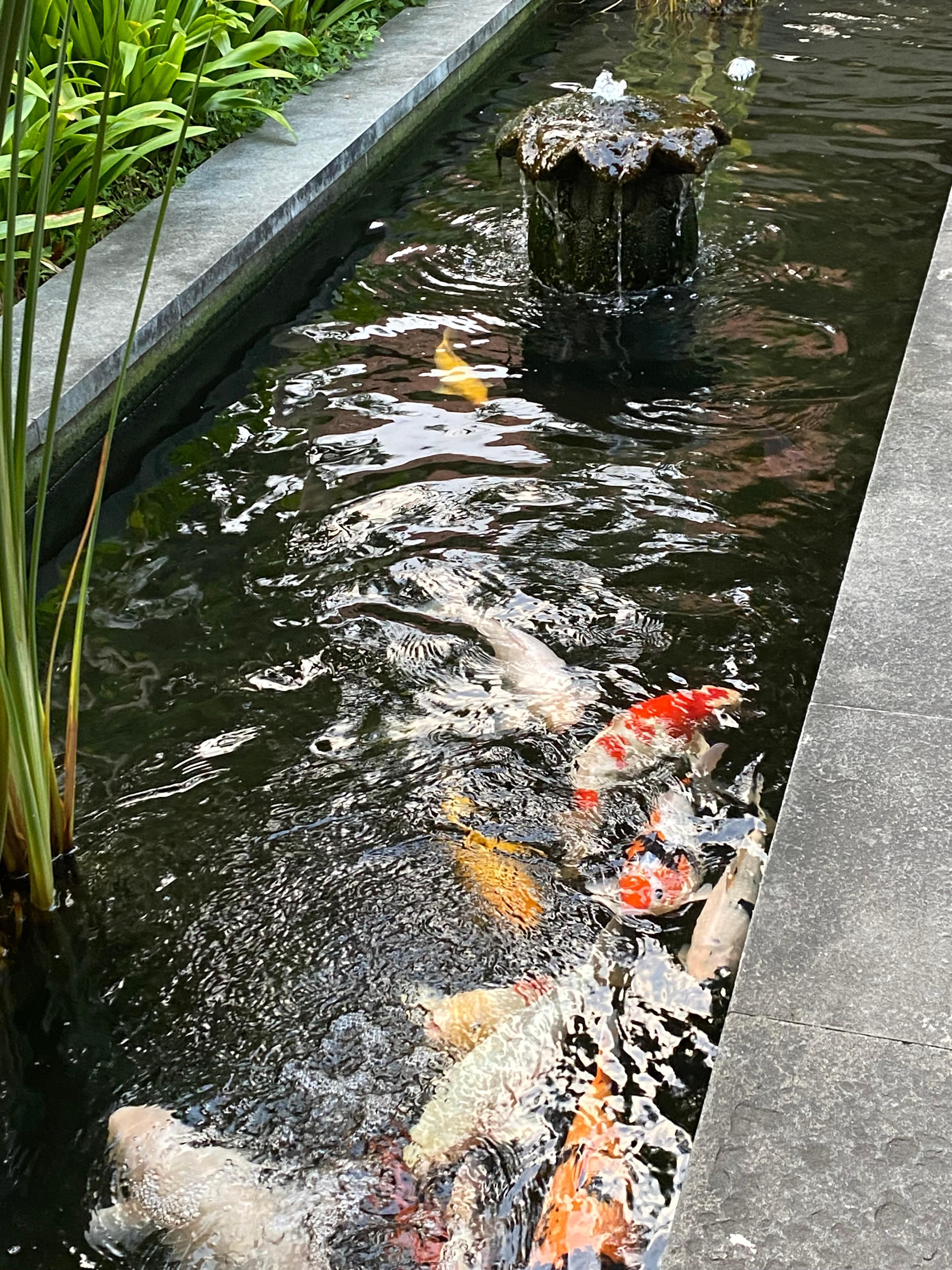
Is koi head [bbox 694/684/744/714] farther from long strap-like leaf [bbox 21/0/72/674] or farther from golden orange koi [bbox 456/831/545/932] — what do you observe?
long strap-like leaf [bbox 21/0/72/674]

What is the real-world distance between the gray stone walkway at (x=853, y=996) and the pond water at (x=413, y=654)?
164 mm

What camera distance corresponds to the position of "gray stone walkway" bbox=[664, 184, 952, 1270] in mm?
1863

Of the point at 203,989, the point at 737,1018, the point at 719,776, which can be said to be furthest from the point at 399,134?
the point at 737,1018

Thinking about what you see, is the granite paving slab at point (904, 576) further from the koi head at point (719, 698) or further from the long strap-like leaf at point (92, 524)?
the long strap-like leaf at point (92, 524)

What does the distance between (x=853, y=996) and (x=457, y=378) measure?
3.56 m

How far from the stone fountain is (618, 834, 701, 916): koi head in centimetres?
341

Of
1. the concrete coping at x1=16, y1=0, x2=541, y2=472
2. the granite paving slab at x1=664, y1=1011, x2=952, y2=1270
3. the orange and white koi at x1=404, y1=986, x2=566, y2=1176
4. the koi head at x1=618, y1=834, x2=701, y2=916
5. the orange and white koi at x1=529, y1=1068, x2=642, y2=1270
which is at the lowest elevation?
the orange and white koi at x1=529, y1=1068, x2=642, y2=1270

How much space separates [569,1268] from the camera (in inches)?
86.4

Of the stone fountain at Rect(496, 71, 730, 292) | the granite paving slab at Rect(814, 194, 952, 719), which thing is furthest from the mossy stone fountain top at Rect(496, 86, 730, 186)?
the granite paving slab at Rect(814, 194, 952, 719)

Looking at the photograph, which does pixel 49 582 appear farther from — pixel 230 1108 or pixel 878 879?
pixel 878 879

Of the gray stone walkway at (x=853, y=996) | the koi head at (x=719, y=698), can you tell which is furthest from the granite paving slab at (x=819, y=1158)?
the koi head at (x=719, y=698)

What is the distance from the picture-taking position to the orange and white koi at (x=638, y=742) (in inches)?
129

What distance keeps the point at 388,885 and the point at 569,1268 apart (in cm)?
99

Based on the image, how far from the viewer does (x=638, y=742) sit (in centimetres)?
332
